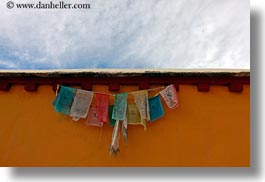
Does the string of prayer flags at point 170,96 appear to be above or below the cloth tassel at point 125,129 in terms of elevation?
above

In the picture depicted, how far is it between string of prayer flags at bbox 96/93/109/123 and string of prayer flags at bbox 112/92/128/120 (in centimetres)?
6

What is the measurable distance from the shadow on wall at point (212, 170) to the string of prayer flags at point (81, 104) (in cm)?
42

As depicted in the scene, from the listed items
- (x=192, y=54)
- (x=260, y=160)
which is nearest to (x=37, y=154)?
(x=192, y=54)

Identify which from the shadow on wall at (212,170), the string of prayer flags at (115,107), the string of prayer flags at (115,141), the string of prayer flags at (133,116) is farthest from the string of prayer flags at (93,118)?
the shadow on wall at (212,170)

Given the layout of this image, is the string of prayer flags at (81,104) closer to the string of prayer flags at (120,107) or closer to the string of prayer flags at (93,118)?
the string of prayer flags at (93,118)

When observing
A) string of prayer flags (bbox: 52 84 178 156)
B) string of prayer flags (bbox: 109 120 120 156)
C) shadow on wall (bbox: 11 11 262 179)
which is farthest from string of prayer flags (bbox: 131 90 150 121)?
shadow on wall (bbox: 11 11 262 179)

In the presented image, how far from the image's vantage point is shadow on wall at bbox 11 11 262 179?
298cm

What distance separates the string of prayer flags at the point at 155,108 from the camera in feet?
10.2

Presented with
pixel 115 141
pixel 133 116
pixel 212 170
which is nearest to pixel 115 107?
pixel 133 116

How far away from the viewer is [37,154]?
3.15 m

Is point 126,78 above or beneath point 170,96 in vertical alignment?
above

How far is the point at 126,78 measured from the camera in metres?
3.16

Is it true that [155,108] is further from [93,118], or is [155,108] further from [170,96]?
[93,118]

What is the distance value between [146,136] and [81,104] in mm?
566
